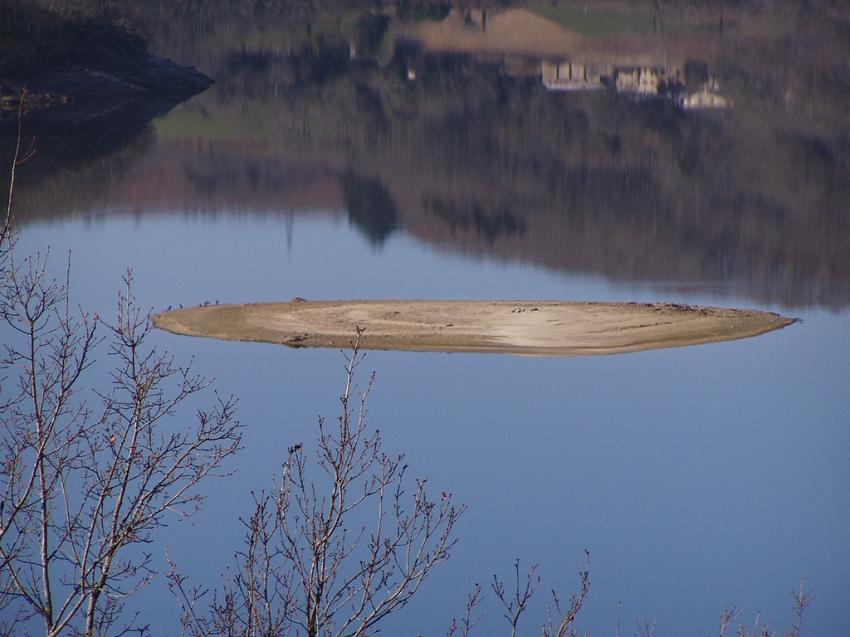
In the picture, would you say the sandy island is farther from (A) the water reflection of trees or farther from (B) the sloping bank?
(B) the sloping bank

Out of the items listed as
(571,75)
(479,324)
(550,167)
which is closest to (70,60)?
(571,75)

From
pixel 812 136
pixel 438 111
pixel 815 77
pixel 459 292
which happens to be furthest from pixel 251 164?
pixel 815 77

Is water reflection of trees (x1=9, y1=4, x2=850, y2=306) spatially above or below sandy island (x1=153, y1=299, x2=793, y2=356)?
above

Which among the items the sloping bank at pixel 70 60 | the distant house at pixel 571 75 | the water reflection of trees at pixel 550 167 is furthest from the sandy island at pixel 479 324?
the distant house at pixel 571 75

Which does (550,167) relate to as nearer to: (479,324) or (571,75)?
(479,324)

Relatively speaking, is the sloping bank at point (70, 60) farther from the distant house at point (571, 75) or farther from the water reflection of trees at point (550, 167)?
the distant house at point (571, 75)

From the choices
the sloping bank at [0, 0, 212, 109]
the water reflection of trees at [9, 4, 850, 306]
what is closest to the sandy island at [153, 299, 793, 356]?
the water reflection of trees at [9, 4, 850, 306]
